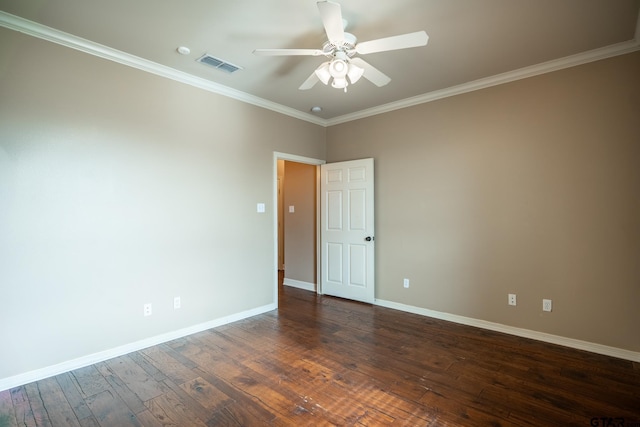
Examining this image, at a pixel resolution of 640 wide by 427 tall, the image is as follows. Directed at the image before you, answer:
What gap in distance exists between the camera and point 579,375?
2504 mm

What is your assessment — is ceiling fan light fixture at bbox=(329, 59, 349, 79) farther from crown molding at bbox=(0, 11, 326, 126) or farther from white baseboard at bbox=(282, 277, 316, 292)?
white baseboard at bbox=(282, 277, 316, 292)

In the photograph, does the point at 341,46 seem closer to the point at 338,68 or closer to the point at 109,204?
the point at 338,68

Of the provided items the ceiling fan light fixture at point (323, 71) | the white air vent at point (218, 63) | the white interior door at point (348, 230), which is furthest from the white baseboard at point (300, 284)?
the ceiling fan light fixture at point (323, 71)

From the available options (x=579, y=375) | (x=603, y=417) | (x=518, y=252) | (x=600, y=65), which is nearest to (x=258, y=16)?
(x=600, y=65)

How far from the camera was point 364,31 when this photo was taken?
2525mm

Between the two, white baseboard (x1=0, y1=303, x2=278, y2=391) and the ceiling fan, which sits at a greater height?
the ceiling fan

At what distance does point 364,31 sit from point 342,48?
15.4 inches

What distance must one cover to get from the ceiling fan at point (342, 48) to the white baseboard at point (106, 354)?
2.83 metres

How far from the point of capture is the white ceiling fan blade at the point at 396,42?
2.02 m

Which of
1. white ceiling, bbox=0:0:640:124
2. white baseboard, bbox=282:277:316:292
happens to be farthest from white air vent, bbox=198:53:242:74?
Result: white baseboard, bbox=282:277:316:292

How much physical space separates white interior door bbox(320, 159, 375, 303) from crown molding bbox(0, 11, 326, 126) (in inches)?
54.9

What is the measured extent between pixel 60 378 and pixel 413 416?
274 cm

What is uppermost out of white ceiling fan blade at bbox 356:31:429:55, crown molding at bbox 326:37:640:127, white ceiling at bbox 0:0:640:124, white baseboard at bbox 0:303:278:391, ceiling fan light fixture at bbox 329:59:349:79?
white ceiling at bbox 0:0:640:124

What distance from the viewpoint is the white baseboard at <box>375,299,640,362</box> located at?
2809 millimetres
